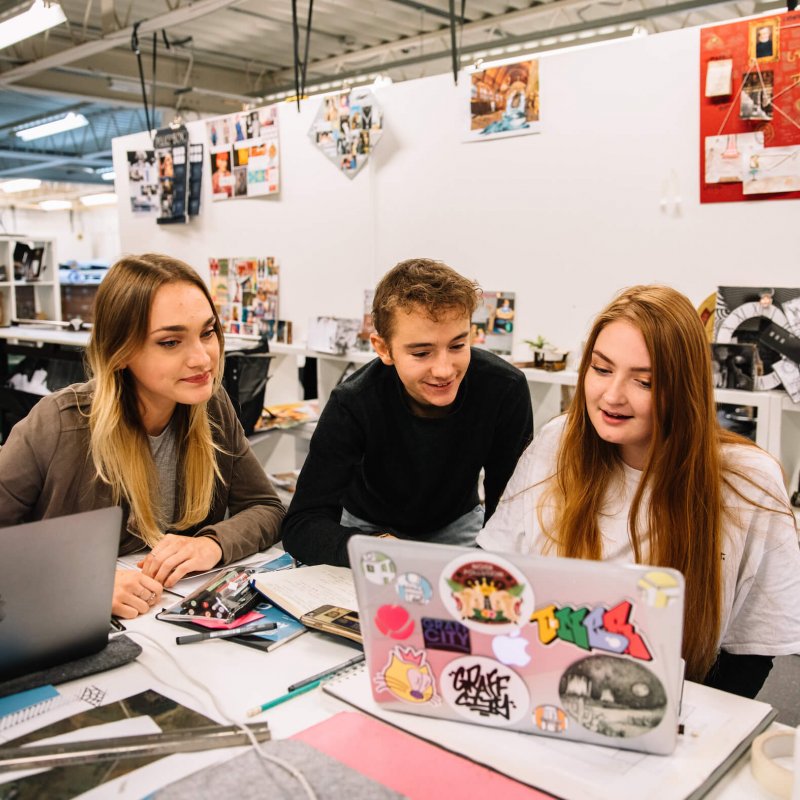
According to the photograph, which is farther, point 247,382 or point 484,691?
point 247,382

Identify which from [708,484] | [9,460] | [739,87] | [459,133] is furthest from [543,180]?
[9,460]

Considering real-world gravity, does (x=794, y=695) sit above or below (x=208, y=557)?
below

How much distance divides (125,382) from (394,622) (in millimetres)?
1025

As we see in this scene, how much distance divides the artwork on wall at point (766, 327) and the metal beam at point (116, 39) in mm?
3400

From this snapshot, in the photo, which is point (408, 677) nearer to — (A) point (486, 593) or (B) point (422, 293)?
(A) point (486, 593)

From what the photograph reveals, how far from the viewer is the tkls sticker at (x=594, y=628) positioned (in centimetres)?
88

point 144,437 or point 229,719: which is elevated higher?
point 144,437

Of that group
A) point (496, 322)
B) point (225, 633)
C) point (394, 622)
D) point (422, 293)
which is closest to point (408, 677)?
point (394, 622)

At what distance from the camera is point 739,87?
2.41m

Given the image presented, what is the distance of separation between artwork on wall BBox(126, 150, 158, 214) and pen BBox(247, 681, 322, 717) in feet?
12.4

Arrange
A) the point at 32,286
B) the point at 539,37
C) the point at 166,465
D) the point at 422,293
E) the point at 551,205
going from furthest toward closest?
the point at 32,286 < the point at 539,37 < the point at 551,205 < the point at 166,465 < the point at 422,293

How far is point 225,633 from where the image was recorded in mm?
1324

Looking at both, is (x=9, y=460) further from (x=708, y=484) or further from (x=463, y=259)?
(x=463, y=259)

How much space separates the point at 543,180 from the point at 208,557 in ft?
6.34
